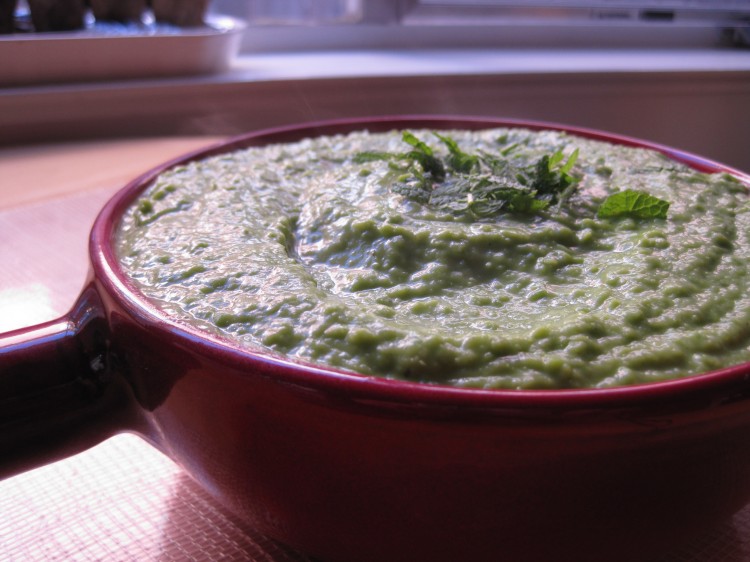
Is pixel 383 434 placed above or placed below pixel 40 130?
above

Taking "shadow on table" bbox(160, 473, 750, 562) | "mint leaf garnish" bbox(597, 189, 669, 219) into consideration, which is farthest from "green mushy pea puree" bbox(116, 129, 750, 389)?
"shadow on table" bbox(160, 473, 750, 562)

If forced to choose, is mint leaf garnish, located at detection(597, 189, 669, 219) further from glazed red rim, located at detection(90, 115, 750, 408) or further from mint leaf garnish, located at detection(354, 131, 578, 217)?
glazed red rim, located at detection(90, 115, 750, 408)

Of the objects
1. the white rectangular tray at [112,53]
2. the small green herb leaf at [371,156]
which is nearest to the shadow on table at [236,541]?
the small green herb leaf at [371,156]

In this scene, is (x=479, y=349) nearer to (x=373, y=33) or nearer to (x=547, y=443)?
(x=547, y=443)

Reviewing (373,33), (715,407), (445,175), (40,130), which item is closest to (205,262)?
(445,175)

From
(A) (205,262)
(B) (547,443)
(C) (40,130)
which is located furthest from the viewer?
(C) (40,130)

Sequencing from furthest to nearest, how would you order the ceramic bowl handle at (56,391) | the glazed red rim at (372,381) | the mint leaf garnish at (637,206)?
1. the mint leaf garnish at (637,206)
2. the ceramic bowl handle at (56,391)
3. the glazed red rim at (372,381)

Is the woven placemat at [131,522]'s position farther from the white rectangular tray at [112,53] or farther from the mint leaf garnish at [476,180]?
the white rectangular tray at [112,53]
